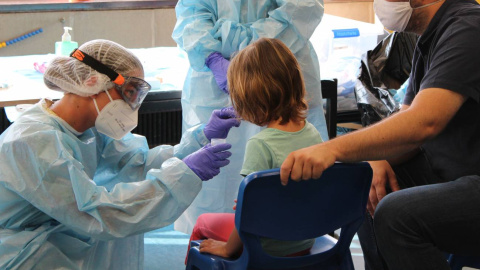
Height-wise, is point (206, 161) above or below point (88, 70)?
below

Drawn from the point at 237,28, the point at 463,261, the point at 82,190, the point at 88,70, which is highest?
the point at 88,70

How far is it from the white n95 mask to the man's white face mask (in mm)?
804

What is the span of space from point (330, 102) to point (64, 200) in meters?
1.55

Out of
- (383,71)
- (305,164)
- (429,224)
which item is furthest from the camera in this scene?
(383,71)

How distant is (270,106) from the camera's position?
1.55m

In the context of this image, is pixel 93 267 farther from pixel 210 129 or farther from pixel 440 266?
pixel 440 266

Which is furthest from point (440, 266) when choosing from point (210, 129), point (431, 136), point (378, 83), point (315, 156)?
→ point (378, 83)

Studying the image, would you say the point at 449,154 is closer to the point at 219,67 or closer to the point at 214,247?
the point at 214,247

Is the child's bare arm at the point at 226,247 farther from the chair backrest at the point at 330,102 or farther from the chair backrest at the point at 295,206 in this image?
the chair backrest at the point at 330,102

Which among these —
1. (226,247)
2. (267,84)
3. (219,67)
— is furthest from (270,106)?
(219,67)

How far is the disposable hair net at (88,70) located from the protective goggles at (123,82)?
0.01 meters

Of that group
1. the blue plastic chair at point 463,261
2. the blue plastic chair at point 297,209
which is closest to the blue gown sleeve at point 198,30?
the blue plastic chair at point 297,209

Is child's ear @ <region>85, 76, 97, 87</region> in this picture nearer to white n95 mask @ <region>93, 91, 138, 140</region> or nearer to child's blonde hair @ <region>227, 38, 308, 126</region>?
white n95 mask @ <region>93, 91, 138, 140</region>

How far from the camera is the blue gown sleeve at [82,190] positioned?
1.53 m
